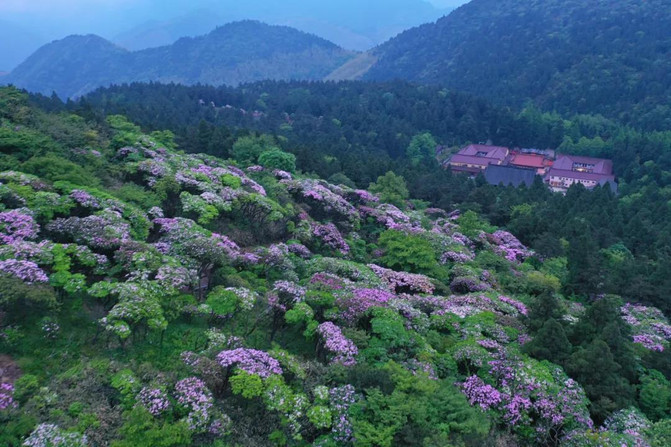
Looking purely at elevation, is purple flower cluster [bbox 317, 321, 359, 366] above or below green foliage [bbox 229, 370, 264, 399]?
below

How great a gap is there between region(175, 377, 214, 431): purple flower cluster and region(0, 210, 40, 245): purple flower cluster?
25.3 feet

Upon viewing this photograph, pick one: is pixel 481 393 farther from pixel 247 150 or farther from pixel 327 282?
pixel 247 150

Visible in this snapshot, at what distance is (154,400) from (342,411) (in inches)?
178

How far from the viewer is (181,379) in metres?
11.9

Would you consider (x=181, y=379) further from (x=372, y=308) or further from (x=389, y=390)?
(x=372, y=308)

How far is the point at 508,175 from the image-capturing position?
69500 mm

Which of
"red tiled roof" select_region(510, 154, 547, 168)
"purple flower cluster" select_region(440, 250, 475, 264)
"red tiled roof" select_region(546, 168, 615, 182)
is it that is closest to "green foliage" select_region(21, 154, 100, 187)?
"purple flower cluster" select_region(440, 250, 475, 264)

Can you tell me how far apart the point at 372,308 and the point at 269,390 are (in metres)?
5.39

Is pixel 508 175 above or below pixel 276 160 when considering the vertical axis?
below

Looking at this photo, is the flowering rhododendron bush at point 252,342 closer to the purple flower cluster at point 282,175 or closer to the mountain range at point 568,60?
the purple flower cluster at point 282,175

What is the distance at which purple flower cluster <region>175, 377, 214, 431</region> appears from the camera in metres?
10.9

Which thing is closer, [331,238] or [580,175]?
[331,238]

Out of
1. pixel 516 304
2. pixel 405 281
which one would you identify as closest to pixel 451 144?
pixel 516 304

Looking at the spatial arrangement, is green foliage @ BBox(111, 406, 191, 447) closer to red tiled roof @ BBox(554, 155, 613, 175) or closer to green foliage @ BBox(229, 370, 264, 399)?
green foliage @ BBox(229, 370, 264, 399)
